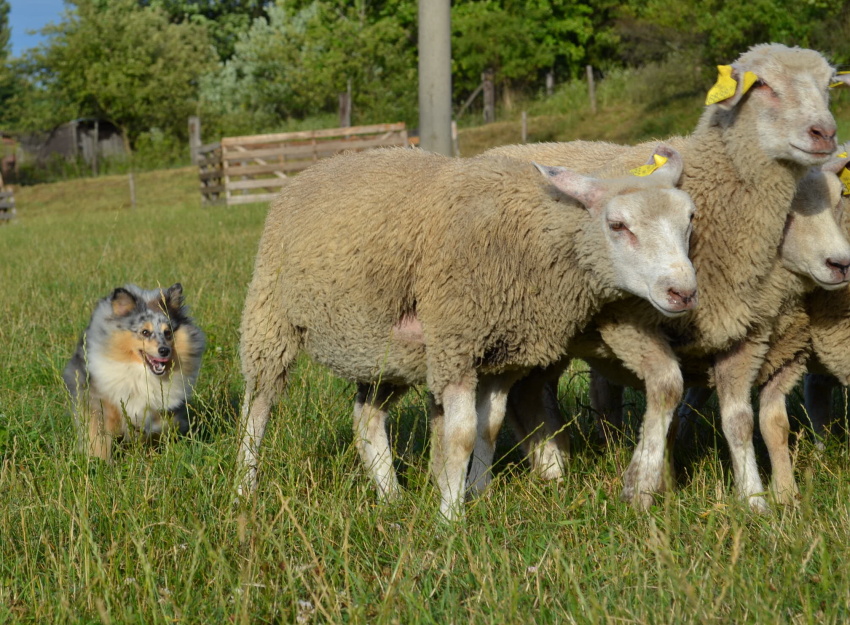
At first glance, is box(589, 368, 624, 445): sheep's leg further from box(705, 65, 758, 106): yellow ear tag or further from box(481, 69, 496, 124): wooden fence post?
box(481, 69, 496, 124): wooden fence post

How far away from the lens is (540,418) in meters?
4.64

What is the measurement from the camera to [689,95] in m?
27.2

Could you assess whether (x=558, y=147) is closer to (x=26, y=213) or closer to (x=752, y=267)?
(x=752, y=267)

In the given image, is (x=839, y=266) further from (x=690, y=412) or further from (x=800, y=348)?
(x=690, y=412)

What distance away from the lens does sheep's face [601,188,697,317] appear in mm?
3391

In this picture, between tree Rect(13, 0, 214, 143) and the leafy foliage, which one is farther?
tree Rect(13, 0, 214, 143)

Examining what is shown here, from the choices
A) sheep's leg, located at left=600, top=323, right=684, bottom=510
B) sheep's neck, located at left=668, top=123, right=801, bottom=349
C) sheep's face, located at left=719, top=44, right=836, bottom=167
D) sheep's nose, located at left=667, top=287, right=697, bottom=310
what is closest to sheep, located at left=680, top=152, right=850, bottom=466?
sheep's neck, located at left=668, top=123, right=801, bottom=349

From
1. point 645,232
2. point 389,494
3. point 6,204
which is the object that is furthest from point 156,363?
point 6,204

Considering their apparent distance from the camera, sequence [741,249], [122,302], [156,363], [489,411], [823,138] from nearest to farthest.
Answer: [823,138] < [741,249] < [489,411] < [156,363] < [122,302]

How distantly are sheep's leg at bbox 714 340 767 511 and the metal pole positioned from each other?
4023 mm

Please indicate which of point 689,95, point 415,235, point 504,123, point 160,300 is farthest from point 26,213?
point 415,235

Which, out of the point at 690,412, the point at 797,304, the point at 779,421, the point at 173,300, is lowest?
the point at 690,412

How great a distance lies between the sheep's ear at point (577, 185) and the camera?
374cm

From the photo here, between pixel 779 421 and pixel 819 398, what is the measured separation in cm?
94
